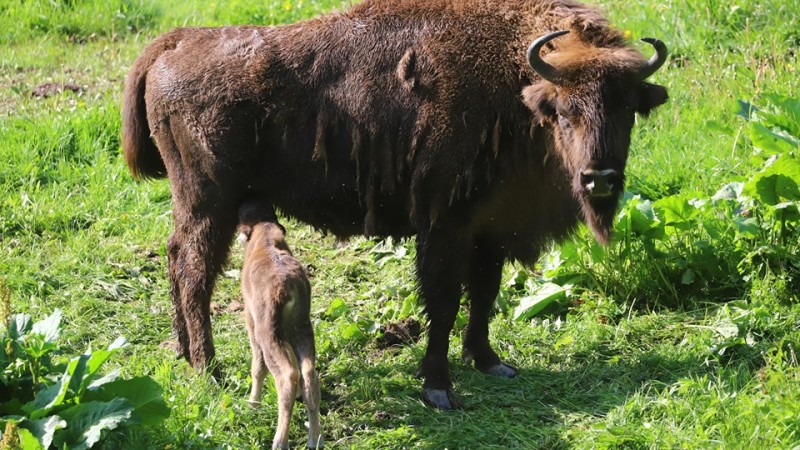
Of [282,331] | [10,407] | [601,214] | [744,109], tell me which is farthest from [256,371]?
[744,109]

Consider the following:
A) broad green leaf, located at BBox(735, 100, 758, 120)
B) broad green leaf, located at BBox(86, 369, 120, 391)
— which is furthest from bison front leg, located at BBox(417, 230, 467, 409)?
broad green leaf, located at BBox(735, 100, 758, 120)

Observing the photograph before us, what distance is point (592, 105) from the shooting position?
5.64 meters

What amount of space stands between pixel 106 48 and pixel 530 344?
6.36 m

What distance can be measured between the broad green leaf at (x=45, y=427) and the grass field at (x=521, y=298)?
29 centimetres

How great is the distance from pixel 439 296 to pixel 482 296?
433 millimetres

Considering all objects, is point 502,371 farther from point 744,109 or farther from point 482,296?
point 744,109

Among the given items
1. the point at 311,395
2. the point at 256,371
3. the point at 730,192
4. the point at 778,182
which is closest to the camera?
the point at 311,395

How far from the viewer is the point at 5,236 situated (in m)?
8.01

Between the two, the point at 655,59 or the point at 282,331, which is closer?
the point at 282,331

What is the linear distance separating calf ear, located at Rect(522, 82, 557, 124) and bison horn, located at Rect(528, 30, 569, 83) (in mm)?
53

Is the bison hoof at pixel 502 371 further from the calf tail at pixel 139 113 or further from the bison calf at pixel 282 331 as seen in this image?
the calf tail at pixel 139 113

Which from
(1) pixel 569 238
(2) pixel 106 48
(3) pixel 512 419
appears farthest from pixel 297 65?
(2) pixel 106 48

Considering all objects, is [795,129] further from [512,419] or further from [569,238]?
[512,419]

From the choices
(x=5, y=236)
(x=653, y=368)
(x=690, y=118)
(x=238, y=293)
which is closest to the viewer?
(x=653, y=368)
